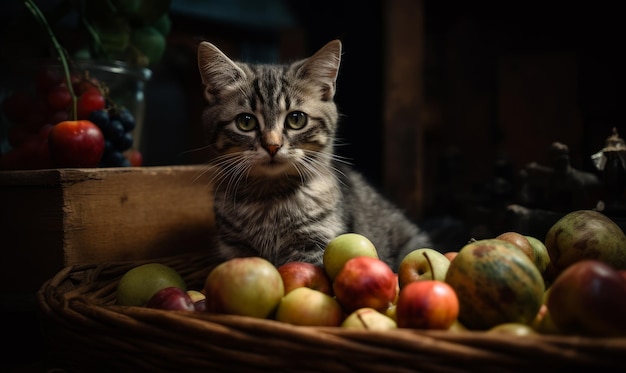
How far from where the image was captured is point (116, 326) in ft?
3.09

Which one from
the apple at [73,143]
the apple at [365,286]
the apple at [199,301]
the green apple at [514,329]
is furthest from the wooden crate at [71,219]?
the green apple at [514,329]

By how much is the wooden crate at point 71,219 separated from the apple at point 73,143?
0.22 feet

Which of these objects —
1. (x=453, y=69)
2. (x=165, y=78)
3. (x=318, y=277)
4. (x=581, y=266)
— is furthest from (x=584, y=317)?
(x=165, y=78)

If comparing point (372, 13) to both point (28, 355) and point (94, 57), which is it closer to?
point (94, 57)

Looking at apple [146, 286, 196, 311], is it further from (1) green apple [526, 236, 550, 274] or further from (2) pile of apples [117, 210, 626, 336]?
(1) green apple [526, 236, 550, 274]

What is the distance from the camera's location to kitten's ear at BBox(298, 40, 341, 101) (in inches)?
54.6

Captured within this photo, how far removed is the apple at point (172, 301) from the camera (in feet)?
3.32

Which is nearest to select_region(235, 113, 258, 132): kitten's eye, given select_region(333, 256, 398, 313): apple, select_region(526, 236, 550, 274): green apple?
select_region(333, 256, 398, 313): apple

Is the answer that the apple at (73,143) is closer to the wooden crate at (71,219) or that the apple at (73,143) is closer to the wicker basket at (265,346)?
the wooden crate at (71,219)

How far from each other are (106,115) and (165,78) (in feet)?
5.21

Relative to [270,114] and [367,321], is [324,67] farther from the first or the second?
[367,321]

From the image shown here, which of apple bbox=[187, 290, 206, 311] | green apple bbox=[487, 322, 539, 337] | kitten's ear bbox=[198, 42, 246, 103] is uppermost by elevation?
kitten's ear bbox=[198, 42, 246, 103]

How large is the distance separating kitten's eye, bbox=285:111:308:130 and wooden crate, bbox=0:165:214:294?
0.96 ft

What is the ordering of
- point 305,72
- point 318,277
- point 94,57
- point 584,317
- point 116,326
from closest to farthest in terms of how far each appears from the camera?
point 584,317 < point 116,326 < point 318,277 < point 305,72 < point 94,57
